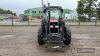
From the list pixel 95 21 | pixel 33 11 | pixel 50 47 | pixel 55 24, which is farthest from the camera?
pixel 33 11

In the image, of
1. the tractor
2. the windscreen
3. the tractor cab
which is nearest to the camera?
the tractor

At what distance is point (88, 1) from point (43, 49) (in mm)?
44827

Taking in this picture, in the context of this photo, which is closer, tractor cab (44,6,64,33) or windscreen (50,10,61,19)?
tractor cab (44,6,64,33)

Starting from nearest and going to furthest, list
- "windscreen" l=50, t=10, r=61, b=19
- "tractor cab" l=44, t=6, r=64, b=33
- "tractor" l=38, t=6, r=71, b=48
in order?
1. "tractor" l=38, t=6, r=71, b=48
2. "tractor cab" l=44, t=6, r=64, b=33
3. "windscreen" l=50, t=10, r=61, b=19

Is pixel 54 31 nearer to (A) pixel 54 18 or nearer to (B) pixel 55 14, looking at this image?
(A) pixel 54 18

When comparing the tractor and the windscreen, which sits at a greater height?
the windscreen

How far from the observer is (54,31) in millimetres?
12977

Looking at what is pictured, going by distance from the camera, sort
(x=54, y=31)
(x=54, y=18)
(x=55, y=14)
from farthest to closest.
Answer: (x=55, y=14) → (x=54, y=18) → (x=54, y=31)

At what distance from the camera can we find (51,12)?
527 inches

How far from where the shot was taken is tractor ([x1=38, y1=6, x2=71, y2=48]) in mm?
12098

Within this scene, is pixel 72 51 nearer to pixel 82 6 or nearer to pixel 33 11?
pixel 82 6

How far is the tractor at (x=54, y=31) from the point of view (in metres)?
12.1

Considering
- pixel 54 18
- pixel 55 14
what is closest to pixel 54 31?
pixel 54 18

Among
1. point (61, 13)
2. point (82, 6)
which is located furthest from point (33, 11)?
point (61, 13)
